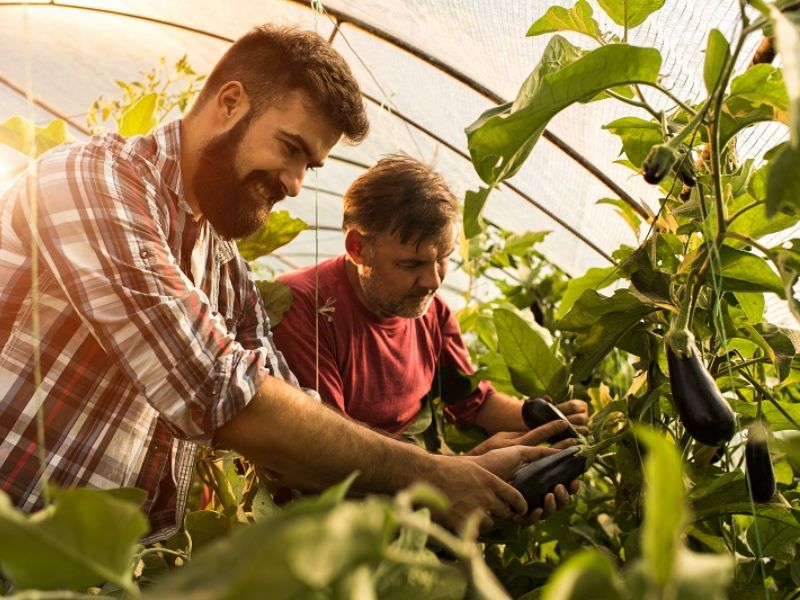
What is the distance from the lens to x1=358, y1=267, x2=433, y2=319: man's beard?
206cm

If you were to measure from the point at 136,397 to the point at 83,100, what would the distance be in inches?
90.3

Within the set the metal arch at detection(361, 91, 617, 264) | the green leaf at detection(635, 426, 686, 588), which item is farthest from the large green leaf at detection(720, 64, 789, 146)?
the metal arch at detection(361, 91, 617, 264)

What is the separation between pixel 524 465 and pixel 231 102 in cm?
80

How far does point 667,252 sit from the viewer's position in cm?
116

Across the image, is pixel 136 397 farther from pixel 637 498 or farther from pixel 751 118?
pixel 751 118

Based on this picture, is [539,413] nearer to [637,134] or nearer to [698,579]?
[637,134]

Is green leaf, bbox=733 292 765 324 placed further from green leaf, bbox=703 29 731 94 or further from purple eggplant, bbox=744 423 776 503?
green leaf, bbox=703 29 731 94

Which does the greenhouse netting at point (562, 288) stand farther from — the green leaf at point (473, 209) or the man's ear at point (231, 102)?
the man's ear at point (231, 102)

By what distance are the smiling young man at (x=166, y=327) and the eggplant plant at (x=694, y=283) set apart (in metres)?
0.27

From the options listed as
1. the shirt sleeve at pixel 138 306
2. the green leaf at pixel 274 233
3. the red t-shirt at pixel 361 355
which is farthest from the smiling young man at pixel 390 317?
the shirt sleeve at pixel 138 306

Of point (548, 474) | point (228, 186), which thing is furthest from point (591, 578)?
point (228, 186)

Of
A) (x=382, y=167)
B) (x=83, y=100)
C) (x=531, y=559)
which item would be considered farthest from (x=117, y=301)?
(x=83, y=100)

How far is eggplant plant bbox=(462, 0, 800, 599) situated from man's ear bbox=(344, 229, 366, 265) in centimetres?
77

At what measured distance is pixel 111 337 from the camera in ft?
3.60
